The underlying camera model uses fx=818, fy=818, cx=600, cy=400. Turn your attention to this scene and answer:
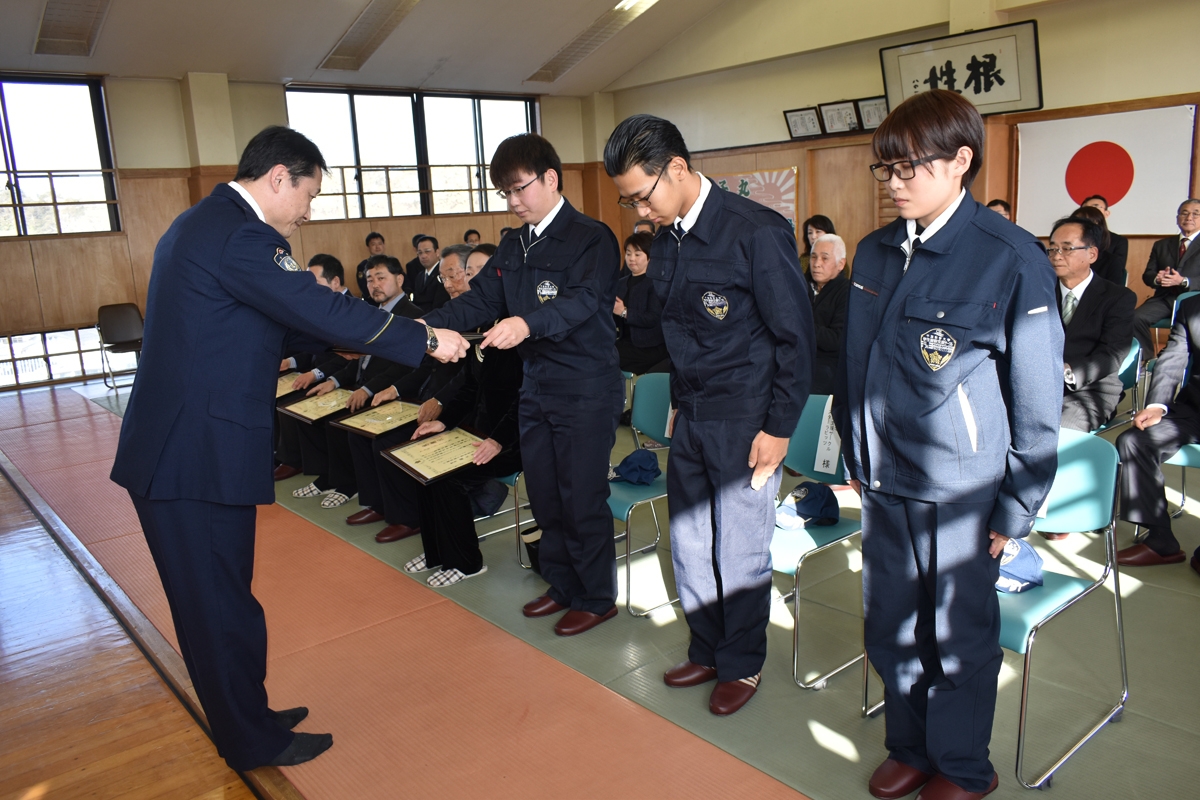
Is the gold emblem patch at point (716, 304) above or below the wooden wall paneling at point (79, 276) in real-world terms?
below

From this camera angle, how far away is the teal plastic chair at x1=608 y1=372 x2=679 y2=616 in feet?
10.2

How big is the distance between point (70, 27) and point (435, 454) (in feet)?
27.7

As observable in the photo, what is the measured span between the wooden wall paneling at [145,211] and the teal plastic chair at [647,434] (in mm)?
8797

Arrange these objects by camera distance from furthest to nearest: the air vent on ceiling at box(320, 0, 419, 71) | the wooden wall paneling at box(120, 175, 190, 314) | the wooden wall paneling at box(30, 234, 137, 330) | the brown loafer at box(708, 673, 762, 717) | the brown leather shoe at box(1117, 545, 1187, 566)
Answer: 1. the wooden wall paneling at box(120, 175, 190, 314)
2. the air vent on ceiling at box(320, 0, 419, 71)
3. the wooden wall paneling at box(30, 234, 137, 330)
4. the brown leather shoe at box(1117, 545, 1187, 566)
5. the brown loafer at box(708, 673, 762, 717)

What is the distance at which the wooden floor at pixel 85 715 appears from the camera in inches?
90.7

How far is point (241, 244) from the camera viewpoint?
6.59ft

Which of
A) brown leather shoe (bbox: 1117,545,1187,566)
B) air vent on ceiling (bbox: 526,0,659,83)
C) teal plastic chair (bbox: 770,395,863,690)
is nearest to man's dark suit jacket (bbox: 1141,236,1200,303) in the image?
brown leather shoe (bbox: 1117,545,1187,566)

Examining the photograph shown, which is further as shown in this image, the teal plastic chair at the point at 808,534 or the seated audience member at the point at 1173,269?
the seated audience member at the point at 1173,269

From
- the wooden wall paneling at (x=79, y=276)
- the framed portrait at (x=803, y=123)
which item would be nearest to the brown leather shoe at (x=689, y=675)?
the framed portrait at (x=803, y=123)

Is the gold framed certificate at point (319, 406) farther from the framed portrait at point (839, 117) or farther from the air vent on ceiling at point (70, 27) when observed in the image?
the framed portrait at point (839, 117)

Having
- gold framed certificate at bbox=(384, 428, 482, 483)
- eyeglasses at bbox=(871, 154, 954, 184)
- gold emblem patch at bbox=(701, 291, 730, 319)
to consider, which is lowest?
gold framed certificate at bbox=(384, 428, 482, 483)

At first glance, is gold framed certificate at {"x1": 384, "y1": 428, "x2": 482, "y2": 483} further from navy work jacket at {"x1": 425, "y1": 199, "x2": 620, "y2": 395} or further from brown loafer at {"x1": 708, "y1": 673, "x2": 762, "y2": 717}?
brown loafer at {"x1": 708, "y1": 673, "x2": 762, "y2": 717}

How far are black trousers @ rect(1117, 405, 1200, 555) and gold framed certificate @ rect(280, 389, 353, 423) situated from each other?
3.73 meters

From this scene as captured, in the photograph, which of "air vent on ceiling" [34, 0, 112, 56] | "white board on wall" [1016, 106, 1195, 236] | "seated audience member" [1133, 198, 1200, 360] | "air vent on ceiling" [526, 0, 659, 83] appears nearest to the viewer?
"seated audience member" [1133, 198, 1200, 360]
